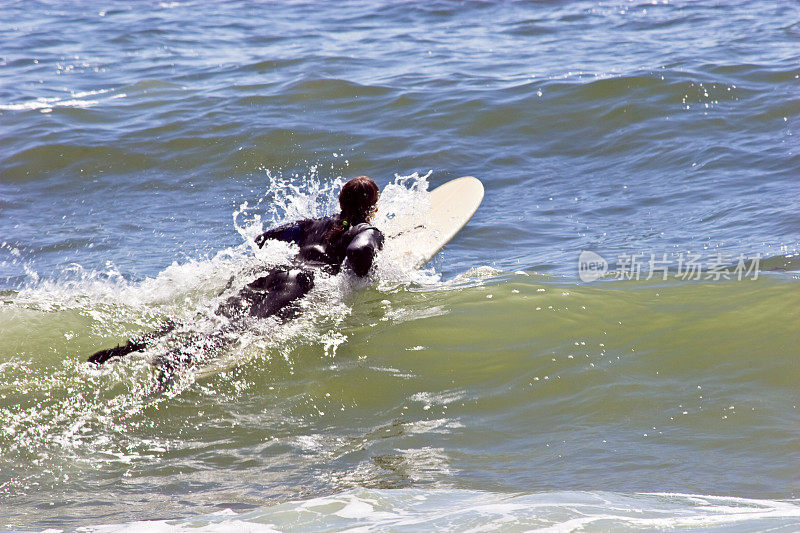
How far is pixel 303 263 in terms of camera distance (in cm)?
573

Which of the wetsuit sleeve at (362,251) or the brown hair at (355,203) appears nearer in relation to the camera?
the wetsuit sleeve at (362,251)

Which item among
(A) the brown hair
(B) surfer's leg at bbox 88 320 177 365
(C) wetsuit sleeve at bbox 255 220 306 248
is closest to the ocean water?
(B) surfer's leg at bbox 88 320 177 365

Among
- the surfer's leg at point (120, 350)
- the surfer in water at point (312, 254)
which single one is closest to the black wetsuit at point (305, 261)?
the surfer in water at point (312, 254)

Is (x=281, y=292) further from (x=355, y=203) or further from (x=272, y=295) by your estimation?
(x=355, y=203)

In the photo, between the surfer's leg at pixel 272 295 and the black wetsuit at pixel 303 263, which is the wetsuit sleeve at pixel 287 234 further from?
the surfer's leg at pixel 272 295

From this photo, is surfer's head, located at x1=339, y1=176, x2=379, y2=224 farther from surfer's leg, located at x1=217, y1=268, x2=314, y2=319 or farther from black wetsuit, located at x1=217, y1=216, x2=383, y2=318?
surfer's leg, located at x1=217, y1=268, x2=314, y2=319

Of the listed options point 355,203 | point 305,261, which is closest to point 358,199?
point 355,203

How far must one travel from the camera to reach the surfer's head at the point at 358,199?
585cm

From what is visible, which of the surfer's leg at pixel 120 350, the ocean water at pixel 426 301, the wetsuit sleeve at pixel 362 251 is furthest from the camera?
the wetsuit sleeve at pixel 362 251

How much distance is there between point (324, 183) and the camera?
9562mm

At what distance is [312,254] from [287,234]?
327 millimetres

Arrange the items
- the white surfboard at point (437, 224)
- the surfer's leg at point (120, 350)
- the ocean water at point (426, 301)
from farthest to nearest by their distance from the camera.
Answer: the white surfboard at point (437, 224), the surfer's leg at point (120, 350), the ocean water at point (426, 301)

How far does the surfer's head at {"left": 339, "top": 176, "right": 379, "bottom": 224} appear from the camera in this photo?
5.85 metres

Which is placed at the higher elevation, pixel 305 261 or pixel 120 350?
pixel 305 261
